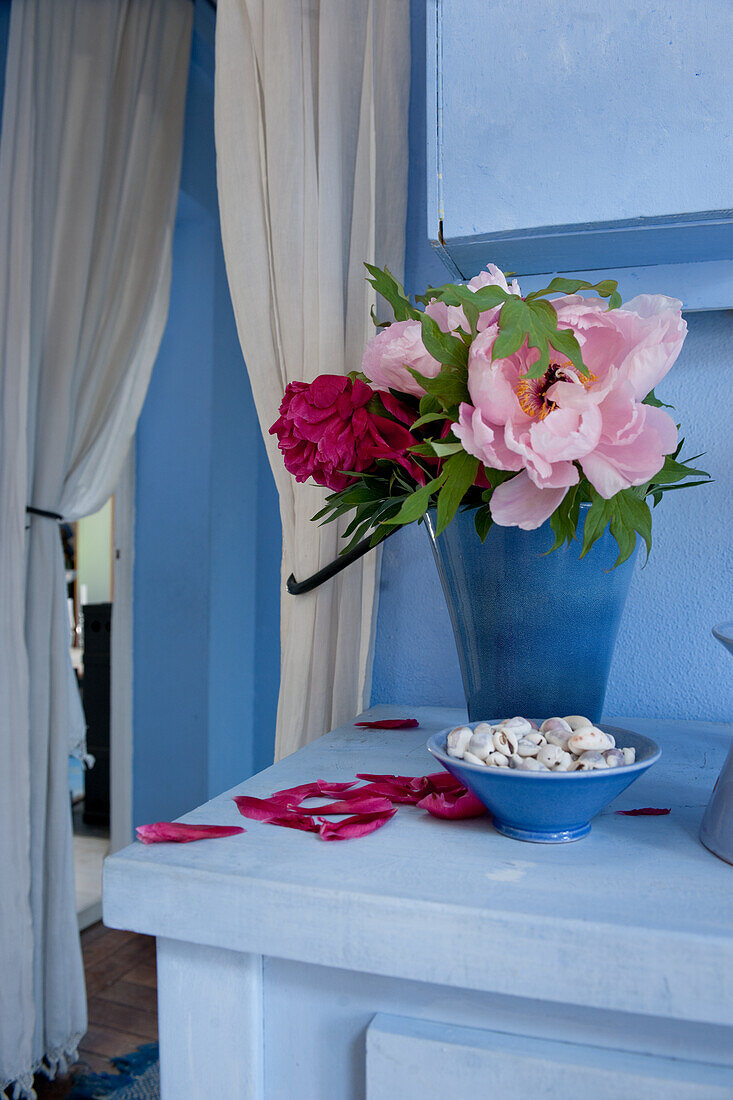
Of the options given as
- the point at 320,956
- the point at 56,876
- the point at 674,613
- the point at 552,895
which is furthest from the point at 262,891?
the point at 56,876

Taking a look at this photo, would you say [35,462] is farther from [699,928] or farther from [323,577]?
[699,928]

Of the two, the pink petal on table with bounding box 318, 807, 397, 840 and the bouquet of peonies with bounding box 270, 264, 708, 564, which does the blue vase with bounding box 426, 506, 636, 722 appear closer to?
the bouquet of peonies with bounding box 270, 264, 708, 564

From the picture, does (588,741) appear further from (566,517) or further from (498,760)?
(566,517)

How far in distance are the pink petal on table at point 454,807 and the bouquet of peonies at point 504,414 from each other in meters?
0.19

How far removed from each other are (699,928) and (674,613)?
55cm

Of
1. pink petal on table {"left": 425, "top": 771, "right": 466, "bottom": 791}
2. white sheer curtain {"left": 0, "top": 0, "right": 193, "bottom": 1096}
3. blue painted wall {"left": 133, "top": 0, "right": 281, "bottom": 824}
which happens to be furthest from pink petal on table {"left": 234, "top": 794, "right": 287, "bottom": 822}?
blue painted wall {"left": 133, "top": 0, "right": 281, "bottom": 824}

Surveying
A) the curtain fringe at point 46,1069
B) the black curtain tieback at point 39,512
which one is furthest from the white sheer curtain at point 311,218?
the curtain fringe at point 46,1069

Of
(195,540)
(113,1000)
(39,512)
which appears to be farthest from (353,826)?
(195,540)

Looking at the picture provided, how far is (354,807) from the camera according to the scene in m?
0.55

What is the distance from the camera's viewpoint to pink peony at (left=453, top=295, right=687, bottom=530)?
52cm

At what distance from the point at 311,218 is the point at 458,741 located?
69cm

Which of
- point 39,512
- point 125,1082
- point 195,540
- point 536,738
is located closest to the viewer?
point 536,738

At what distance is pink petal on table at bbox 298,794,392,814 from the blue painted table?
0.10 ft

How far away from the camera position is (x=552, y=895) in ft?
1.39
